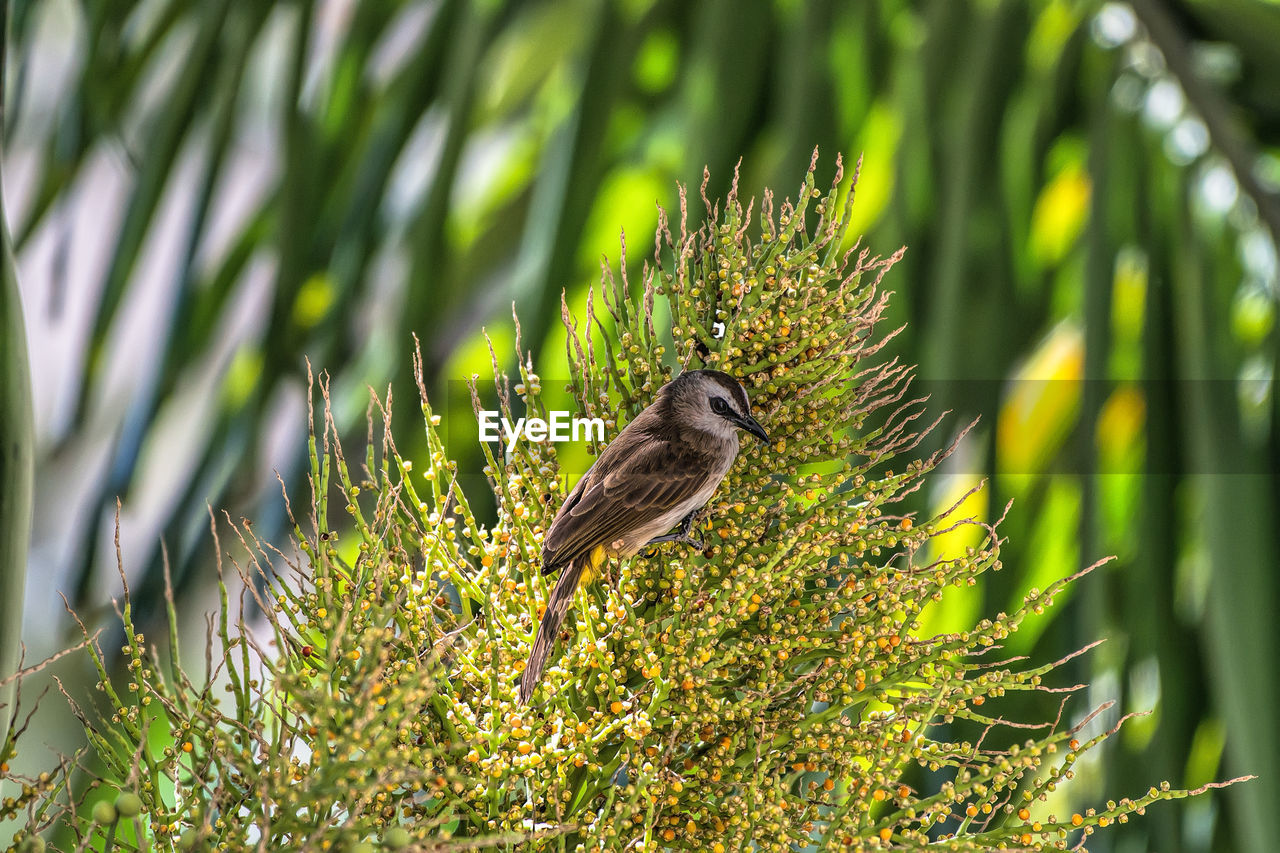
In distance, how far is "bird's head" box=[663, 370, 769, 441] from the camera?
0.50 meters

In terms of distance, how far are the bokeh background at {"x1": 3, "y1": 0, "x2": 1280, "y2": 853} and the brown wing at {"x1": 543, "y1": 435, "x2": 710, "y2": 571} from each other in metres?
0.43

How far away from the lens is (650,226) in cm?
100

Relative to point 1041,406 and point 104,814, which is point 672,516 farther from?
point 1041,406

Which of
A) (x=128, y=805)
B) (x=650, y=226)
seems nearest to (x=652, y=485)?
(x=128, y=805)

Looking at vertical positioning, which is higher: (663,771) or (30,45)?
(30,45)

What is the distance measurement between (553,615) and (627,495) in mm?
82

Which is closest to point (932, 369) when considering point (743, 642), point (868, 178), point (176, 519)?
point (868, 178)

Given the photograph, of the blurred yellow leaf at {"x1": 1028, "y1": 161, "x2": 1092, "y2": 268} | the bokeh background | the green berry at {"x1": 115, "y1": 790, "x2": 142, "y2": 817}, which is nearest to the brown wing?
the green berry at {"x1": 115, "y1": 790, "x2": 142, "y2": 817}

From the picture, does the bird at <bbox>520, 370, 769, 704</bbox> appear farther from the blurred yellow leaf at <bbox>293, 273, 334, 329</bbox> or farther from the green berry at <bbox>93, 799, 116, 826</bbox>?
the blurred yellow leaf at <bbox>293, 273, 334, 329</bbox>

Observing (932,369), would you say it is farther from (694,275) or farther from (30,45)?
(30,45)

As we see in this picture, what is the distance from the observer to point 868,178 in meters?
1.02

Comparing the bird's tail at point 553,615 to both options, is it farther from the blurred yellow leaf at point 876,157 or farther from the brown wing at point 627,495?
the blurred yellow leaf at point 876,157

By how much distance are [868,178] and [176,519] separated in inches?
33.4

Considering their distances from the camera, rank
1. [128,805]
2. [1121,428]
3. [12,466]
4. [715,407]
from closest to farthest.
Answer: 1. [128,805]
2. [715,407]
3. [12,466]
4. [1121,428]
